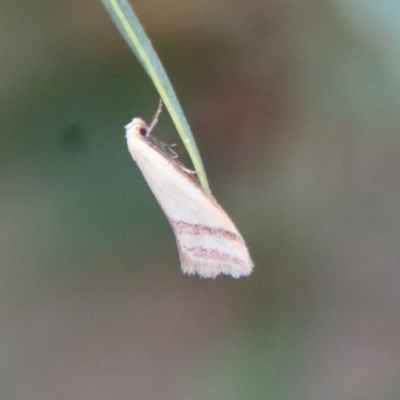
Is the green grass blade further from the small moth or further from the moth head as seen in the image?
the moth head

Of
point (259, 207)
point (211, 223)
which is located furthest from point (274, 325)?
point (211, 223)

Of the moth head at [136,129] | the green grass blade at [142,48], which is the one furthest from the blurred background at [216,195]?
the green grass blade at [142,48]

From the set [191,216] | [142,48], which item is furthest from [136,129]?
[142,48]

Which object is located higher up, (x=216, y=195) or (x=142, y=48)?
(x=142, y=48)

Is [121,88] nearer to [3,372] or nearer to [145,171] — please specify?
[145,171]

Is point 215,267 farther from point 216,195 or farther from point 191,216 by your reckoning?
point 216,195

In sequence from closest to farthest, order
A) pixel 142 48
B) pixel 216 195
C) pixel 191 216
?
pixel 142 48 → pixel 191 216 → pixel 216 195
